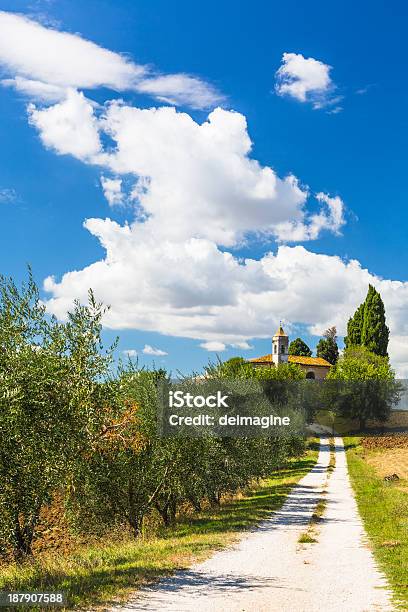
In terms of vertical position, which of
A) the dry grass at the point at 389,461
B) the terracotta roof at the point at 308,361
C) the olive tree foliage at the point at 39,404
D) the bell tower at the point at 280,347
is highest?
the bell tower at the point at 280,347

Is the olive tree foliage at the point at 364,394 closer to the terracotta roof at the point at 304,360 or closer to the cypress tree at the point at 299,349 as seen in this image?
the terracotta roof at the point at 304,360

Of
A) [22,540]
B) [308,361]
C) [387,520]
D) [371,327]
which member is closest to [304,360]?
[308,361]

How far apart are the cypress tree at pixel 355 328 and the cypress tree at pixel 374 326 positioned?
1.89 m

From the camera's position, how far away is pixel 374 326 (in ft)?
426

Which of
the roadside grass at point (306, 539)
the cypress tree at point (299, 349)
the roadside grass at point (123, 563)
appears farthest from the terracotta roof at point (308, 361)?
the roadside grass at point (306, 539)

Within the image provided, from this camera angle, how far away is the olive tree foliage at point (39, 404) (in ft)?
50.9

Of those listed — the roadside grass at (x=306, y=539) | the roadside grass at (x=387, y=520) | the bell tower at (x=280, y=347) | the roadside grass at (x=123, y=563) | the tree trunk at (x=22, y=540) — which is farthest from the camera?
the bell tower at (x=280, y=347)

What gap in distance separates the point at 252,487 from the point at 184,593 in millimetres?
31969

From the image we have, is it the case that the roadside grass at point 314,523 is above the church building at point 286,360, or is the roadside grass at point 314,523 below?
below

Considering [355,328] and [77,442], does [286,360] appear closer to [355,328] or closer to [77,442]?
[355,328]

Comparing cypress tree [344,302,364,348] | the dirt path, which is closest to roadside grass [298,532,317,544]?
the dirt path

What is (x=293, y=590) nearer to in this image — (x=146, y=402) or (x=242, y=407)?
(x=146, y=402)

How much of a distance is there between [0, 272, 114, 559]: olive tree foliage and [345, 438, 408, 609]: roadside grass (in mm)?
9242

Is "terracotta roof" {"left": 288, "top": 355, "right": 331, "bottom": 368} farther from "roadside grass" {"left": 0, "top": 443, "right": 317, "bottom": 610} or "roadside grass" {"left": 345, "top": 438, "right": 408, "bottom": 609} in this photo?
"roadside grass" {"left": 0, "top": 443, "right": 317, "bottom": 610}
